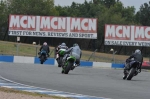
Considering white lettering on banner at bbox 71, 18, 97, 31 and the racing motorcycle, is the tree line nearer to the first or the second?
white lettering on banner at bbox 71, 18, 97, 31

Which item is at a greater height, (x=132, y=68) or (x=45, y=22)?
(x=45, y=22)

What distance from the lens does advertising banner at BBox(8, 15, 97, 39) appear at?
47.4 metres

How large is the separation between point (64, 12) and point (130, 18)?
1526 centimetres

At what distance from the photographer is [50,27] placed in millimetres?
47625

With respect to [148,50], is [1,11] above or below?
above

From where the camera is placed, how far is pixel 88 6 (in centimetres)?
10331

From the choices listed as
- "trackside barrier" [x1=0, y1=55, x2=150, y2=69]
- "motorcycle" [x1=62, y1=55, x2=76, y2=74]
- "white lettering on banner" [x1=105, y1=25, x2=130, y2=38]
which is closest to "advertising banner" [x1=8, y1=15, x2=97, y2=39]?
"white lettering on banner" [x1=105, y1=25, x2=130, y2=38]

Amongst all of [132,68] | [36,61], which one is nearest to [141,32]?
[36,61]

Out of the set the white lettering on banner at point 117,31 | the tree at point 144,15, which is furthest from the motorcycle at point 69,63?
the tree at point 144,15

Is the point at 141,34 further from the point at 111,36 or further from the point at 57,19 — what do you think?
the point at 57,19

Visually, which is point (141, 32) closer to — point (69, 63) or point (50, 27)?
point (50, 27)

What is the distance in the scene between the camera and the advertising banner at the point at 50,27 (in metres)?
47.4

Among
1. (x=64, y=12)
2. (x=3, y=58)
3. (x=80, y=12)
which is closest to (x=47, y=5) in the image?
(x=64, y=12)

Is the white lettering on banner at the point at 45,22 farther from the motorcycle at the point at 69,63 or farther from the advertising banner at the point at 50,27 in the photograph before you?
the motorcycle at the point at 69,63
